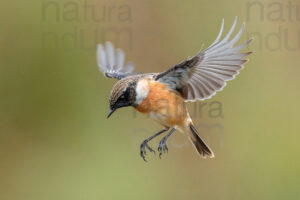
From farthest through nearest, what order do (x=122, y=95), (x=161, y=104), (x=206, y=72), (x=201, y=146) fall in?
1. (x=201, y=146)
2. (x=161, y=104)
3. (x=206, y=72)
4. (x=122, y=95)

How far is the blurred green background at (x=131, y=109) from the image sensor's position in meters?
7.02

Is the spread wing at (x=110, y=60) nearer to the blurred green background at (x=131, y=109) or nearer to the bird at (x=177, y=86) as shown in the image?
the bird at (x=177, y=86)

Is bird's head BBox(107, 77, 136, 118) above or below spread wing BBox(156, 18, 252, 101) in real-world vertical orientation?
below

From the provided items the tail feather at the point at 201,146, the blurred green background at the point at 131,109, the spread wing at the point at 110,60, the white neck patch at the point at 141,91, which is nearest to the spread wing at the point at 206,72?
the white neck patch at the point at 141,91

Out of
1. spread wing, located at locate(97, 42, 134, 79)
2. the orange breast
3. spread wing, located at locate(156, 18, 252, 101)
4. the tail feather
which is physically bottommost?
the tail feather

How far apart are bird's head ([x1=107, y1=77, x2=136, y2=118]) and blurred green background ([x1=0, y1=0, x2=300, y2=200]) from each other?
102 inches

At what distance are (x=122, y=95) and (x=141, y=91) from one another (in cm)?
29

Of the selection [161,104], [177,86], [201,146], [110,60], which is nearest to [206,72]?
[177,86]

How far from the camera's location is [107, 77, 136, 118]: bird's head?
14.0 ft

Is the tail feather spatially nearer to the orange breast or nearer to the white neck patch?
the orange breast

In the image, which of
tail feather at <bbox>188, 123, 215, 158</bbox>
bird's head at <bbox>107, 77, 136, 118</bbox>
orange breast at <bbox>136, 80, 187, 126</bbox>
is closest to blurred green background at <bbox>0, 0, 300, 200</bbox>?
tail feather at <bbox>188, 123, 215, 158</bbox>

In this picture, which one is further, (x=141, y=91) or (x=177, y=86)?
(x=177, y=86)

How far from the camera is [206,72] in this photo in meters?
4.52

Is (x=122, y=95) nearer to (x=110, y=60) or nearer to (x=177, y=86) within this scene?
(x=177, y=86)
